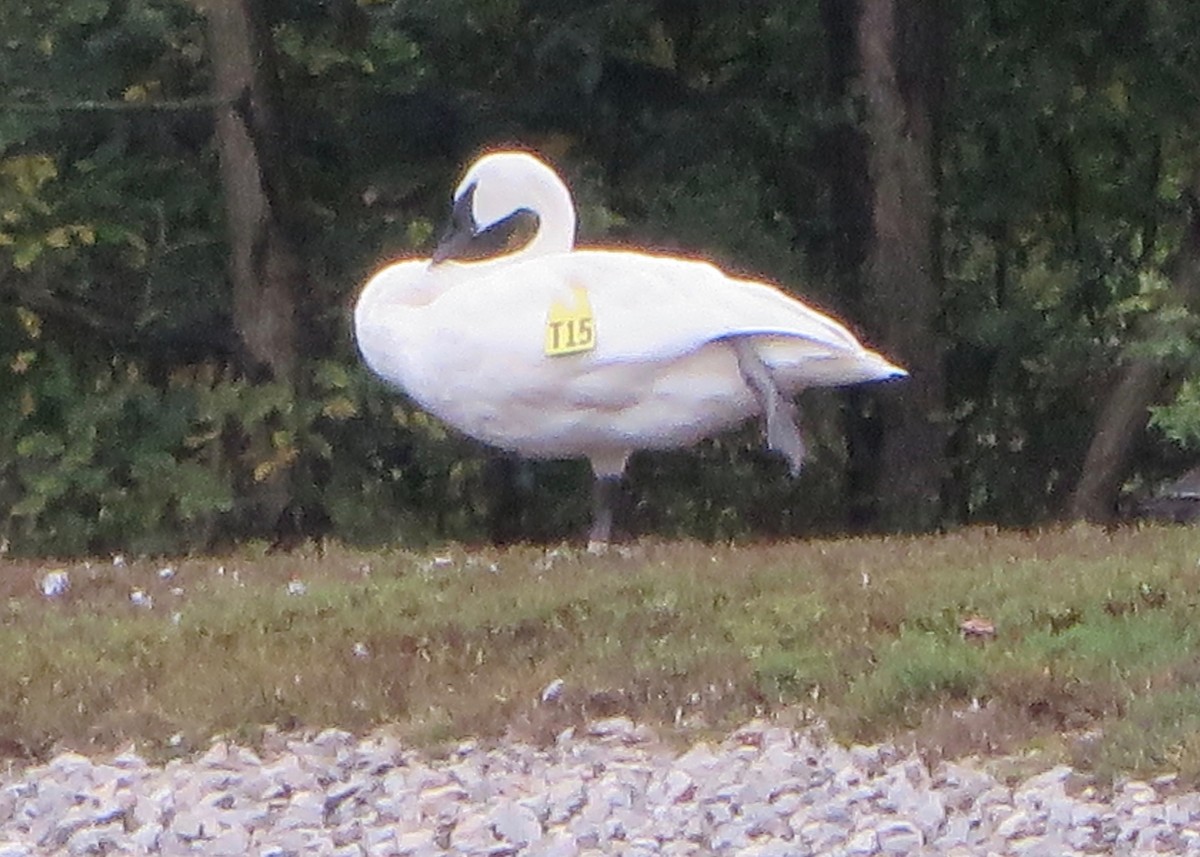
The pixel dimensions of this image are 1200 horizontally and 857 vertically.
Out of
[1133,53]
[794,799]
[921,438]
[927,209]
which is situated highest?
[1133,53]

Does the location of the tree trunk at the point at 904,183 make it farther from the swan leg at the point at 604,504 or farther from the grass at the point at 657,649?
the grass at the point at 657,649

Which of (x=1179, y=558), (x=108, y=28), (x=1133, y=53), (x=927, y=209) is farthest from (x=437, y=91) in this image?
(x=1179, y=558)

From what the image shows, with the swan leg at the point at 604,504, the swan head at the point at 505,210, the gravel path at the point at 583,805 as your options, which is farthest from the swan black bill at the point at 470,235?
the gravel path at the point at 583,805

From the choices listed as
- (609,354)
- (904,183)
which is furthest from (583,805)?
(904,183)

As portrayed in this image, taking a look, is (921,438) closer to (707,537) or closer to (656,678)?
(707,537)

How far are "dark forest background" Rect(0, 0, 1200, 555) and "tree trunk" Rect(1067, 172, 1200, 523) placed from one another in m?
0.02

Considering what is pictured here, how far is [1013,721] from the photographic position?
6.24 m

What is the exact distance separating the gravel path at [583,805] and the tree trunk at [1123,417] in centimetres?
681

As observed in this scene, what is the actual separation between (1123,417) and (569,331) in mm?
4980

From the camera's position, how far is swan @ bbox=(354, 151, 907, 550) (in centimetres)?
877

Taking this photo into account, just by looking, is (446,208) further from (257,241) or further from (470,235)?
(470,235)

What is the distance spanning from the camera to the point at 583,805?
5.72 meters

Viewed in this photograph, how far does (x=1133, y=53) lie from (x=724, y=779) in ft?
26.4

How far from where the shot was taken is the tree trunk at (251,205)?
496 inches
